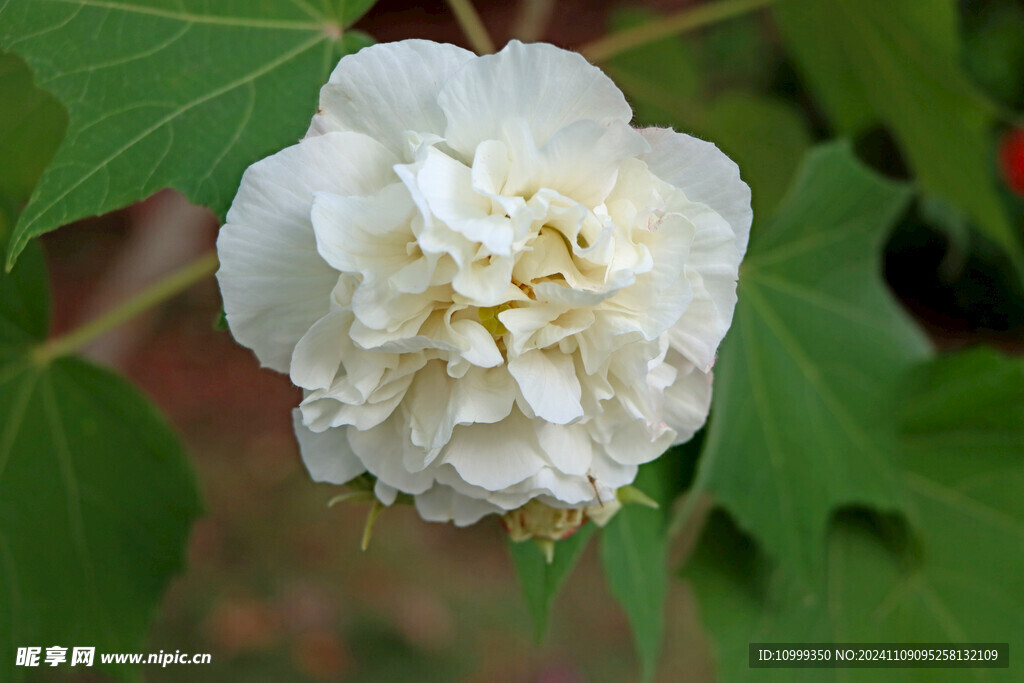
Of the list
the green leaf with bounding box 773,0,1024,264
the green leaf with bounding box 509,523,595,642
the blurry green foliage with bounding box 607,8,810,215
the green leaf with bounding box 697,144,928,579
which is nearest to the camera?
the green leaf with bounding box 509,523,595,642

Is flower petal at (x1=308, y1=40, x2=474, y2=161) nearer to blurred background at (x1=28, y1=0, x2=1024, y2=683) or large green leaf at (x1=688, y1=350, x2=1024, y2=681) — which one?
large green leaf at (x1=688, y1=350, x2=1024, y2=681)

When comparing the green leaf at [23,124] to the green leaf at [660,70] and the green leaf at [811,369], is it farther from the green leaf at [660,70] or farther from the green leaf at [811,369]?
the green leaf at [660,70]

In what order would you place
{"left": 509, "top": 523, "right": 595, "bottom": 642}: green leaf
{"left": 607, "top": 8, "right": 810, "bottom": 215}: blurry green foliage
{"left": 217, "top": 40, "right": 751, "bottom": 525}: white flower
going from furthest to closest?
{"left": 607, "top": 8, "right": 810, "bottom": 215}: blurry green foliage < {"left": 509, "top": 523, "right": 595, "bottom": 642}: green leaf < {"left": 217, "top": 40, "right": 751, "bottom": 525}: white flower

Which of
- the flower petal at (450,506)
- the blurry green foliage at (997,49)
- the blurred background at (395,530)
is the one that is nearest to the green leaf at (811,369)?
the flower petal at (450,506)

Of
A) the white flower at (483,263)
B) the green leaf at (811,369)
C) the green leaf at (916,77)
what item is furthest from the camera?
the green leaf at (916,77)

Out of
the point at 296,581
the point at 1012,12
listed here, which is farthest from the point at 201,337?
Result: the point at 1012,12

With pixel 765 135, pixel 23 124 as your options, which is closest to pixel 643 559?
pixel 23 124

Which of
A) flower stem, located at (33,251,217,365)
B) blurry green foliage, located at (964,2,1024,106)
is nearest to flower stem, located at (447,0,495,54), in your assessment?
flower stem, located at (33,251,217,365)
